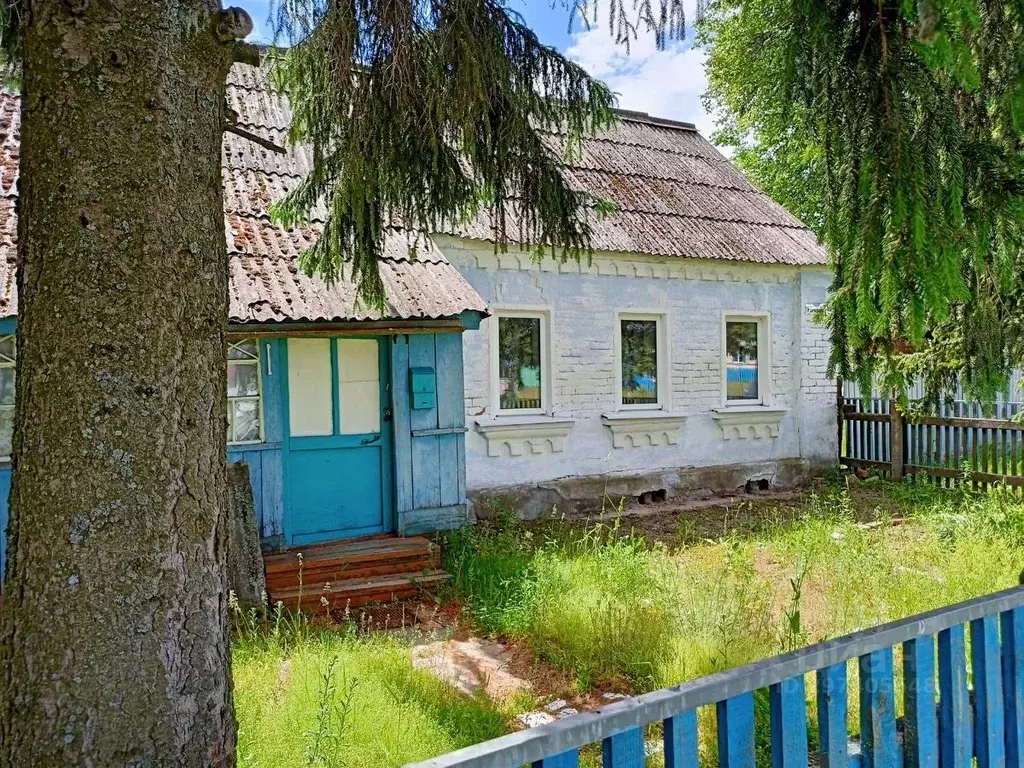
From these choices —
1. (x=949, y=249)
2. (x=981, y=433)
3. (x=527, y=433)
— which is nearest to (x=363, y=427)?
(x=527, y=433)

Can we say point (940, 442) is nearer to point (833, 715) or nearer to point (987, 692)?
point (987, 692)

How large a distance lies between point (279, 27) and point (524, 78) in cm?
113

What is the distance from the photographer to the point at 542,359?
28.6 feet

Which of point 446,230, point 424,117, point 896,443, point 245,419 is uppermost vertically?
point 446,230

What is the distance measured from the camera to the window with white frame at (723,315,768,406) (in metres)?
10.1

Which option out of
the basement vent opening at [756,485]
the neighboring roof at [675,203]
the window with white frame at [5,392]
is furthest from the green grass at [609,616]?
the neighboring roof at [675,203]

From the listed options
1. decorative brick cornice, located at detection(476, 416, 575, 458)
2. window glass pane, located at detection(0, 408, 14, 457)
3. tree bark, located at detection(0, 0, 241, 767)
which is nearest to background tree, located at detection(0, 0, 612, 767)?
tree bark, located at detection(0, 0, 241, 767)

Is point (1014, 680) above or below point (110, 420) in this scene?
below

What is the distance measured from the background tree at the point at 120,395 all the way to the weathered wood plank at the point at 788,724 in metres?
1.39

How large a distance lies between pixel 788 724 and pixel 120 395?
1804 millimetres

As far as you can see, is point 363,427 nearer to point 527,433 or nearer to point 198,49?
point 527,433

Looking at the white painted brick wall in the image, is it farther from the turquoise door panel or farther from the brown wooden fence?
the turquoise door panel

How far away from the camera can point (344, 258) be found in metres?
4.30

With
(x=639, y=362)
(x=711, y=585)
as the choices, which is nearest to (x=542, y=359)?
(x=639, y=362)
